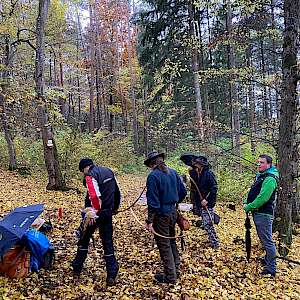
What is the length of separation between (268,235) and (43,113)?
304 inches

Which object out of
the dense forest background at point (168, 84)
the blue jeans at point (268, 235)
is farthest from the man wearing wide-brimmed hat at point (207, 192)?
the blue jeans at point (268, 235)

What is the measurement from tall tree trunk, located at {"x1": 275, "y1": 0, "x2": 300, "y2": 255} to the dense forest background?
0.02 meters

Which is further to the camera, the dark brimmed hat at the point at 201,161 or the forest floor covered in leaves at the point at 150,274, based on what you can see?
the dark brimmed hat at the point at 201,161

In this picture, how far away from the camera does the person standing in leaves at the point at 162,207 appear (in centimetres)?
500

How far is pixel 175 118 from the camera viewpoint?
67.9 ft

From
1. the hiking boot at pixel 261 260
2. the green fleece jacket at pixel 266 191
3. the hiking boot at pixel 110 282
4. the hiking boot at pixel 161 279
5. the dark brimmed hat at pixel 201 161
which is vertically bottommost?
the hiking boot at pixel 261 260

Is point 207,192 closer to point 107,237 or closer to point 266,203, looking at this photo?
point 266,203

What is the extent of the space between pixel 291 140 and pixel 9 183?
9.63 m

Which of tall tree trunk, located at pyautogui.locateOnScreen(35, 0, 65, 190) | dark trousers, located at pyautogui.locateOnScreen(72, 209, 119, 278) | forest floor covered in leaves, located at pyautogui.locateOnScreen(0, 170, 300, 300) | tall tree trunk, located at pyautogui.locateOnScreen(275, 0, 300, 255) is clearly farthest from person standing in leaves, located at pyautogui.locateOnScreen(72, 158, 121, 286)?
tall tree trunk, located at pyautogui.locateOnScreen(35, 0, 65, 190)

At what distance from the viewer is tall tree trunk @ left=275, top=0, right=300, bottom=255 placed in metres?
6.66

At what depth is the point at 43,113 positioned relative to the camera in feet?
35.7

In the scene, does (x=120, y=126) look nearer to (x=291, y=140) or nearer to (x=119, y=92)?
(x=119, y=92)

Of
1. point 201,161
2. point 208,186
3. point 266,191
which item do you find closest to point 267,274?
point 266,191

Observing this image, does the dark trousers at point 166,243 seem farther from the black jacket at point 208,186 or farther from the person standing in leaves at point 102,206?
the black jacket at point 208,186
